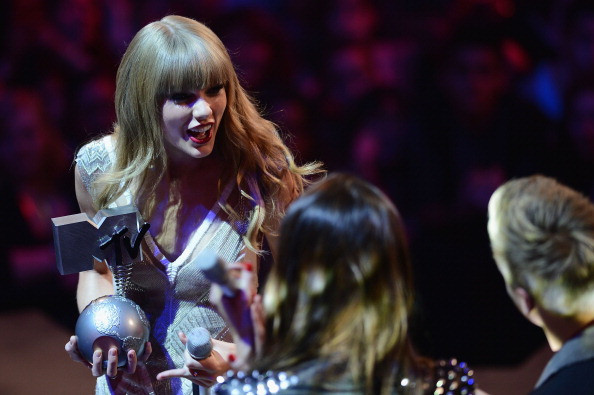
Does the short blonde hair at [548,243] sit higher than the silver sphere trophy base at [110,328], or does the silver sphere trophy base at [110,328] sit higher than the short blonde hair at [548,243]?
the short blonde hair at [548,243]

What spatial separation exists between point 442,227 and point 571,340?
2.11 metres

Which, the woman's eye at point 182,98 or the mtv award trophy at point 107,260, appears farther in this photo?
the woman's eye at point 182,98

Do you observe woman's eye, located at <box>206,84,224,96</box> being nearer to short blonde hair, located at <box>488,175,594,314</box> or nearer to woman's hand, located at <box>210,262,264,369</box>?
woman's hand, located at <box>210,262,264,369</box>

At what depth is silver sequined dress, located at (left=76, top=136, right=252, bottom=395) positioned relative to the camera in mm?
1973

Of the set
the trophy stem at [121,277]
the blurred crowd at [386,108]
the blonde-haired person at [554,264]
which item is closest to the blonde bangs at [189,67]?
the trophy stem at [121,277]

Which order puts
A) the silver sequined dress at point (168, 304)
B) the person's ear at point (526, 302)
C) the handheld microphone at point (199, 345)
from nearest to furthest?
the person's ear at point (526, 302) → the handheld microphone at point (199, 345) → the silver sequined dress at point (168, 304)

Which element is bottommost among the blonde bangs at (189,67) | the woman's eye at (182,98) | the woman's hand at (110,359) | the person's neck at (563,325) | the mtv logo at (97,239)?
the woman's hand at (110,359)

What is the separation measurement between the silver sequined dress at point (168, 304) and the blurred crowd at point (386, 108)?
1.32 meters

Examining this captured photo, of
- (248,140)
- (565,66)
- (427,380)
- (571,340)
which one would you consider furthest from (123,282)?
(565,66)

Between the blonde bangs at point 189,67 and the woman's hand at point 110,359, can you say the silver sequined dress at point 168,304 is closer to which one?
the woman's hand at point 110,359

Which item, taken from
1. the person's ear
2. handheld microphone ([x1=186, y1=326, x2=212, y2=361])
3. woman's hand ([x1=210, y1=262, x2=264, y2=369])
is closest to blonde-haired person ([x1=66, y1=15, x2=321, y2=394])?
handheld microphone ([x1=186, y1=326, x2=212, y2=361])

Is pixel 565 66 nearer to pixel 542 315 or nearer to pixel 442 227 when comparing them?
pixel 442 227

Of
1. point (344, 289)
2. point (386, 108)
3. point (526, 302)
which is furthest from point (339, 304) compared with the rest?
point (386, 108)

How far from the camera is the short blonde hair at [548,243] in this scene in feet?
4.29
